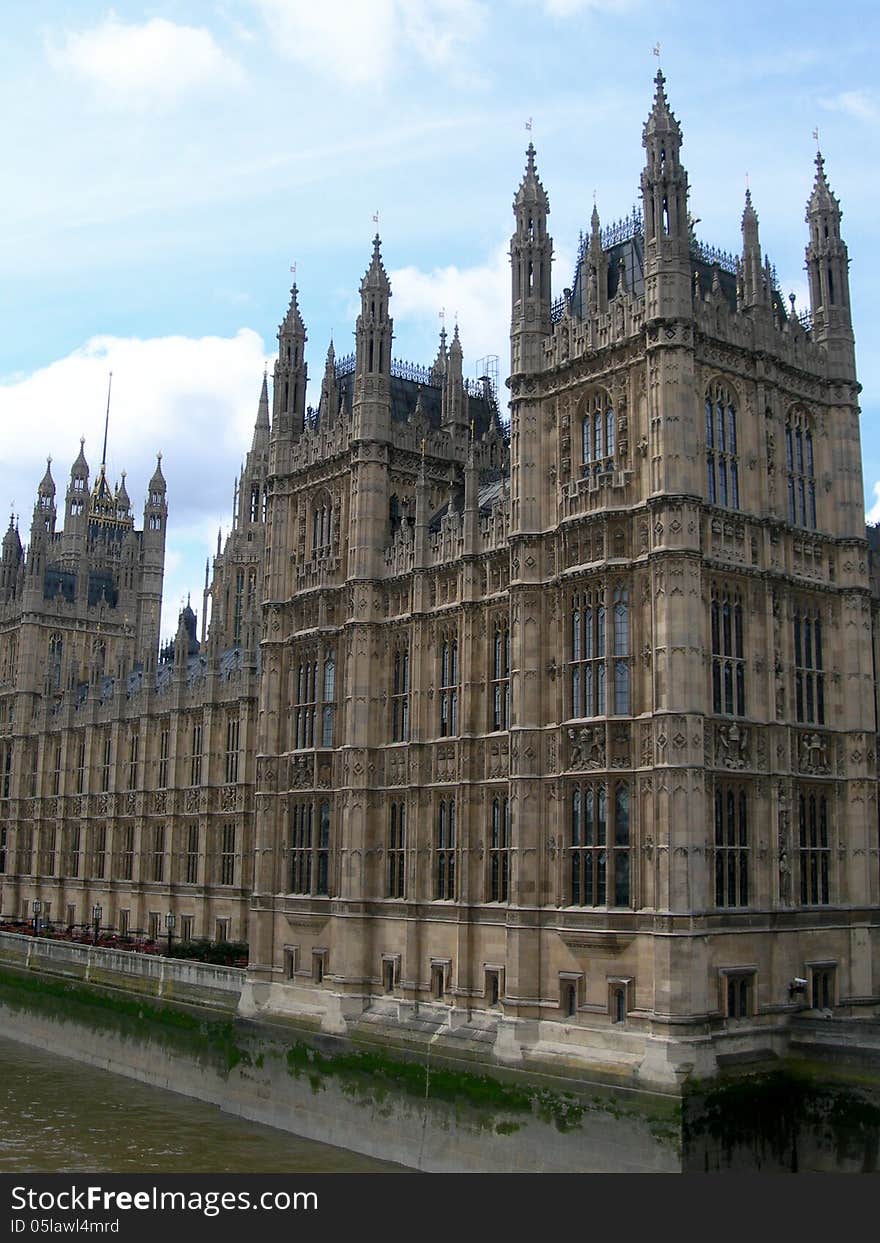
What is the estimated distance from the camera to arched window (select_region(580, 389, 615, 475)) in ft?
141

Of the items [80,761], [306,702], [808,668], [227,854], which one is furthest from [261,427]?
[808,668]

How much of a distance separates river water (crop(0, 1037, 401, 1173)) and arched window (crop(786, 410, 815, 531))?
25275 millimetres

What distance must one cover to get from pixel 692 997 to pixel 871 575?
18.8 m

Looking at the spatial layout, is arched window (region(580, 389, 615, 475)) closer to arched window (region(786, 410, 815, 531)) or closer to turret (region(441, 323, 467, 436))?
arched window (region(786, 410, 815, 531))

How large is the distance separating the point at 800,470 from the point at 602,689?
35.8ft

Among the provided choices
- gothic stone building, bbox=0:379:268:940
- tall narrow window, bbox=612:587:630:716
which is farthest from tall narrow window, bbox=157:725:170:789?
tall narrow window, bbox=612:587:630:716

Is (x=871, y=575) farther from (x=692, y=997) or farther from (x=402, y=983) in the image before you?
(x=402, y=983)

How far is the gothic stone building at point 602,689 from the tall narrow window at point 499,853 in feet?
0.45

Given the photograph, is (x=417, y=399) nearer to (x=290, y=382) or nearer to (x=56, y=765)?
(x=290, y=382)

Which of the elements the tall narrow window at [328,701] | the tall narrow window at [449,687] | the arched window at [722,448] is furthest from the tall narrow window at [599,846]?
the tall narrow window at [328,701]

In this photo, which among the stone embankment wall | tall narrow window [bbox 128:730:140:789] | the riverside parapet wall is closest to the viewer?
the riverside parapet wall

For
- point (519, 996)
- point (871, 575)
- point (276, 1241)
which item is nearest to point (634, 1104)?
point (519, 996)

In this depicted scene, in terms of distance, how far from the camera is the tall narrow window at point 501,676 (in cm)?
4566

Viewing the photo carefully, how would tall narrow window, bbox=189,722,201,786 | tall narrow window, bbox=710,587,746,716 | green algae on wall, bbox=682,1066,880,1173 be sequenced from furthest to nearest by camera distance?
tall narrow window, bbox=189,722,201,786
tall narrow window, bbox=710,587,746,716
green algae on wall, bbox=682,1066,880,1173
